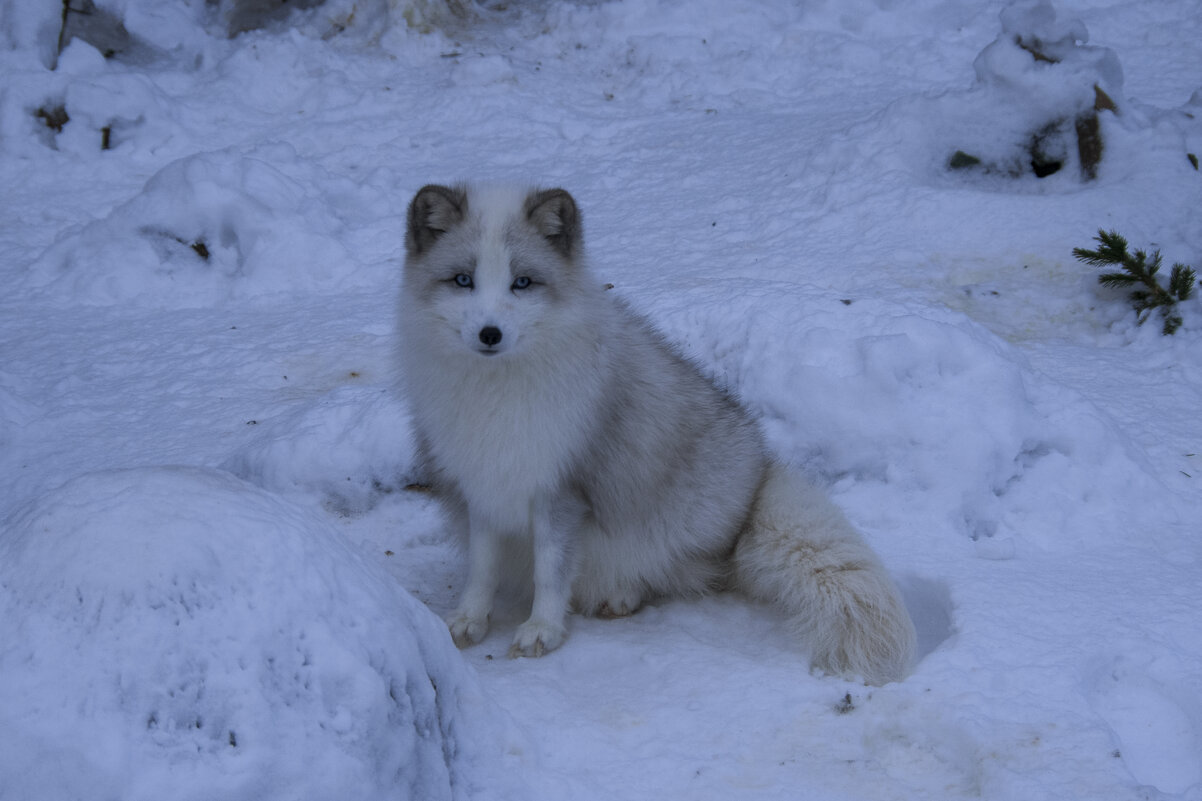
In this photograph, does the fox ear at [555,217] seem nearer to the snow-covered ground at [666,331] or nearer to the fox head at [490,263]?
the fox head at [490,263]

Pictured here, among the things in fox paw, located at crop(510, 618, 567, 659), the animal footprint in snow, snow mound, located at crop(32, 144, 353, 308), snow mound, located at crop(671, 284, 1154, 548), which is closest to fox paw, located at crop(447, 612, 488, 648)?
fox paw, located at crop(510, 618, 567, 659)

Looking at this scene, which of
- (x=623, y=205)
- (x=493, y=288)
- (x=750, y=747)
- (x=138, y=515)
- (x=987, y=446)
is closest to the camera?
(x=138, y=515)

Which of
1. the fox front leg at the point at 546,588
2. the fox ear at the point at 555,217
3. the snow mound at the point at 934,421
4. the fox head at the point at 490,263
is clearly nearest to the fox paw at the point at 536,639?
the fox front leg at the point at 546,588

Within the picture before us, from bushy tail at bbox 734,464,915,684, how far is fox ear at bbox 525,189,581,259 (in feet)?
3.49

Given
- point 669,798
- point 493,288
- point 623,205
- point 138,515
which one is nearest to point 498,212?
point 493,288

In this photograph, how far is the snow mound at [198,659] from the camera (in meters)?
1.73

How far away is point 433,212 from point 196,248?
11.5 feet

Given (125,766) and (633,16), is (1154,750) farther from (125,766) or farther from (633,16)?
(633,16)

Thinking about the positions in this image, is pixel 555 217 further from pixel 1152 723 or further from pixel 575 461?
pixel 1152 723

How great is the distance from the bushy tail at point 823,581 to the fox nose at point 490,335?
3.73 feet

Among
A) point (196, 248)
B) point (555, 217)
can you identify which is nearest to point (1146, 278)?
point (555, 217)

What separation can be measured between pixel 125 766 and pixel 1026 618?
2.36 metres

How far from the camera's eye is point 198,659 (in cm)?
185

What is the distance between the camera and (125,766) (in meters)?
1.71
